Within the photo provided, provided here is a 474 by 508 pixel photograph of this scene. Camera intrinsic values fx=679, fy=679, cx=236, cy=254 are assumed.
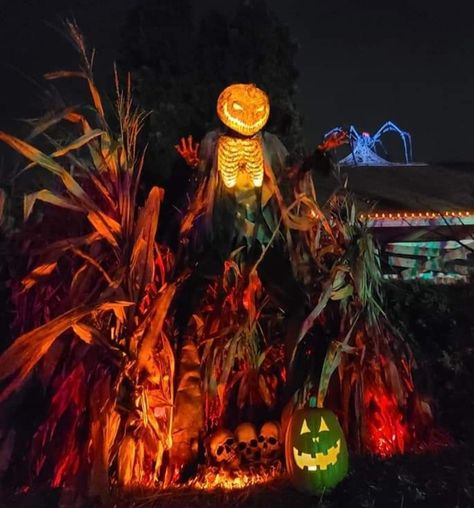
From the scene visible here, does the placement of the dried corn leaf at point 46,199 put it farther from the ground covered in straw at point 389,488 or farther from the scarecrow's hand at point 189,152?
the ground covered in straw at point 389,488

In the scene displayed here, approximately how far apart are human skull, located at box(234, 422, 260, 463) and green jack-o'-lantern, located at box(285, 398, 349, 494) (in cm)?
38

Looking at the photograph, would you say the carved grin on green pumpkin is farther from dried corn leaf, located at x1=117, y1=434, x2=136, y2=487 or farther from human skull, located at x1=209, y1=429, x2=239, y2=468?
dried corn leaf, located at x1=117, y1=434, x2=136, y2=487

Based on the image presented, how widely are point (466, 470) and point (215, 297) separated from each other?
2031 millimetres

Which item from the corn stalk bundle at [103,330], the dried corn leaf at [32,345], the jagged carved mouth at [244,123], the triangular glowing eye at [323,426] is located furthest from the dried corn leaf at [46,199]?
the triangular glowing eye at [323,426]

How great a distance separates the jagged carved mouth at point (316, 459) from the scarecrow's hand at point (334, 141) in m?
2.21

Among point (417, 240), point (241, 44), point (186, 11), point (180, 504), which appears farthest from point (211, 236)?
point (186, 11)

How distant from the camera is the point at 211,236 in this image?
17.0ft

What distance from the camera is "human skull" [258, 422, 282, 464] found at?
15.1 feet

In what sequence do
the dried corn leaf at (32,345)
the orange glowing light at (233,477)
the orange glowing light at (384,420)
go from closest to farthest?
the dried corn leaf at (32,345)
the orange glowing light at (233,477)
the orange glowing light at (384,420)

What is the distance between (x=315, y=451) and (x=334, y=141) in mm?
2301

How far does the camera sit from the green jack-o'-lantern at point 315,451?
13.3 feet

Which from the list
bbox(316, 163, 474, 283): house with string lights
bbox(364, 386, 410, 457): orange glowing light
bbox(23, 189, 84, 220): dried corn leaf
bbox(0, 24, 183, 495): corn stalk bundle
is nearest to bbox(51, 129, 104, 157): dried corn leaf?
bbox(0, 24, 183, 495): corn stalk bundle

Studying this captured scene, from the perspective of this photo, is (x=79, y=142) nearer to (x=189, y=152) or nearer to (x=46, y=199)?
(x=46, y=199)

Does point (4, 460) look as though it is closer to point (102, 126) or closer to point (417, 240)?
point (102, 126)
